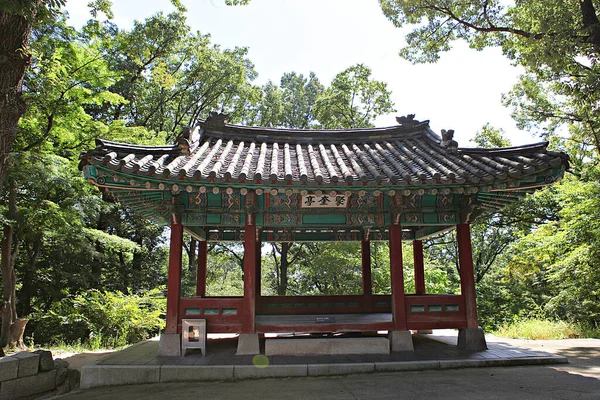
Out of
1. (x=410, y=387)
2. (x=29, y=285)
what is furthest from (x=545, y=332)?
(x=29, y=285)

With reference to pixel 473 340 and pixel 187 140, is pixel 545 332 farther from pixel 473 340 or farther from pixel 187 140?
pixel 187 140

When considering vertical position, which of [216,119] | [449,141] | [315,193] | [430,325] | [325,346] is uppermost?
[216,119]

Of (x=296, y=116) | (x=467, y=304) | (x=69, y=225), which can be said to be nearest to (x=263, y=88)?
(x=296, y=116)

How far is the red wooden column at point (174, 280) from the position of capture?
24.5ft

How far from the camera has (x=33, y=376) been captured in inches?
245

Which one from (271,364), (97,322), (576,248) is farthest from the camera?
(576,248)

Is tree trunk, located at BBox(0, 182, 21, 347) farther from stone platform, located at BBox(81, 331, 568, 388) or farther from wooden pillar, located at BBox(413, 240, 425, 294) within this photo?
wooden pillar, located at BBox(413, 240, 425, 294)

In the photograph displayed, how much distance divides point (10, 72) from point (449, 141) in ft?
25.4

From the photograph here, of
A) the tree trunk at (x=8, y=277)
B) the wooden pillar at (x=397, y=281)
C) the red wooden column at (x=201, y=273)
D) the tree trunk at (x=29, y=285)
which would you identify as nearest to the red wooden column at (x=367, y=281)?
the wooden pillar at (x=397, y=281)

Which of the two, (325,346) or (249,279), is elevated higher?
(249,279)

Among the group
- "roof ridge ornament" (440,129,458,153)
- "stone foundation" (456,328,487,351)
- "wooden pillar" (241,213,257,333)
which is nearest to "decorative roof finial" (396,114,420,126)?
"roof ridge ornament" (440,129,458,153)

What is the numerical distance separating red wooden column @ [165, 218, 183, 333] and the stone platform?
2.21 ft

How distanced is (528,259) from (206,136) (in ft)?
52.1

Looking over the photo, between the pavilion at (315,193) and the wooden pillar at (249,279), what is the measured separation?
0.02 metres
